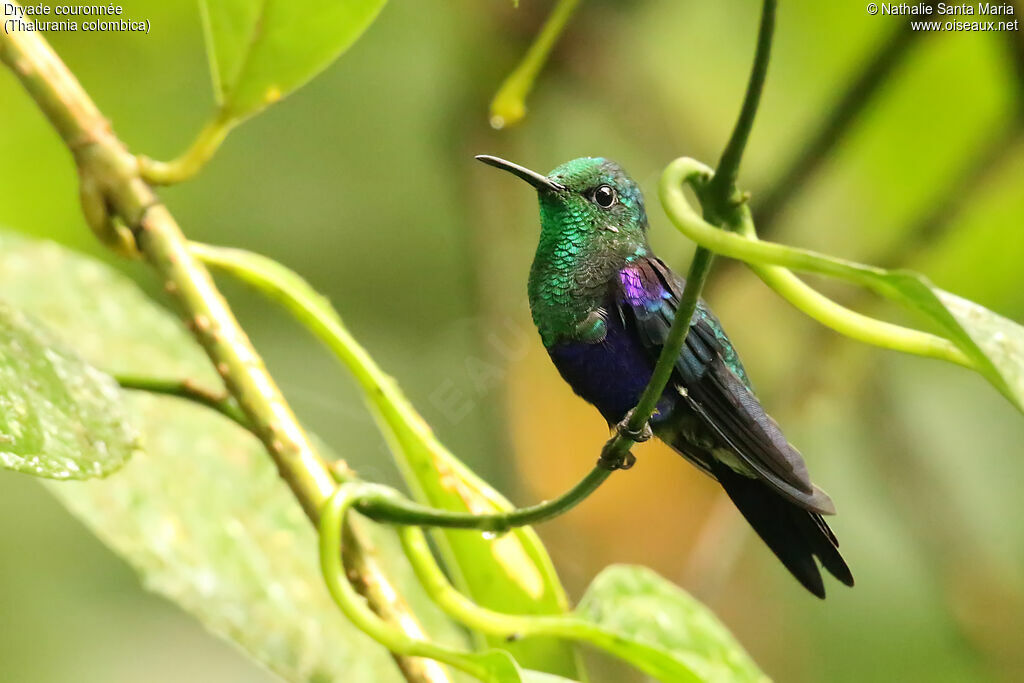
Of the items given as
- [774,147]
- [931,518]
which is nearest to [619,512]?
[931,518]

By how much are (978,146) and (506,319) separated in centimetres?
80

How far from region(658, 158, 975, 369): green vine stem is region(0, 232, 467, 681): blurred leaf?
600 millimetres

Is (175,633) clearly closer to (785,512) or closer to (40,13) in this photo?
(40,13)

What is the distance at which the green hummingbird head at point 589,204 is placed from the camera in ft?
2.69

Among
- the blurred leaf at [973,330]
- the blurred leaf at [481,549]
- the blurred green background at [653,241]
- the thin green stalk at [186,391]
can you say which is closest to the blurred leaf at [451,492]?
the blurred leaf at [481,549]

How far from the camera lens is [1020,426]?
7.38ft

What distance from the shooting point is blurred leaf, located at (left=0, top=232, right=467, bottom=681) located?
0.99 metres

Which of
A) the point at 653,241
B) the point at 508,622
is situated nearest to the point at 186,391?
the point at 508,622

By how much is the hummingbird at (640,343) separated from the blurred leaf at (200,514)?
1.33 feet

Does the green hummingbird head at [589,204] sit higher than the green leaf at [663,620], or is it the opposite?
the green hummingbird head at [589,204]

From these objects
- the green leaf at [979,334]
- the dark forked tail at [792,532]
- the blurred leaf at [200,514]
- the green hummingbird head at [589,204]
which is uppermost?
the green leaf at [979,334]

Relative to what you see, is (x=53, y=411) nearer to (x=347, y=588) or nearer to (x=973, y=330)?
(x=347, y=588)

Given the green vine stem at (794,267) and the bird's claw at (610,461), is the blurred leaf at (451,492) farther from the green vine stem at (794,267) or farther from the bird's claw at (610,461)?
the green vine stem at (794,267)

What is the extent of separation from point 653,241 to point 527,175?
0.95 meters
